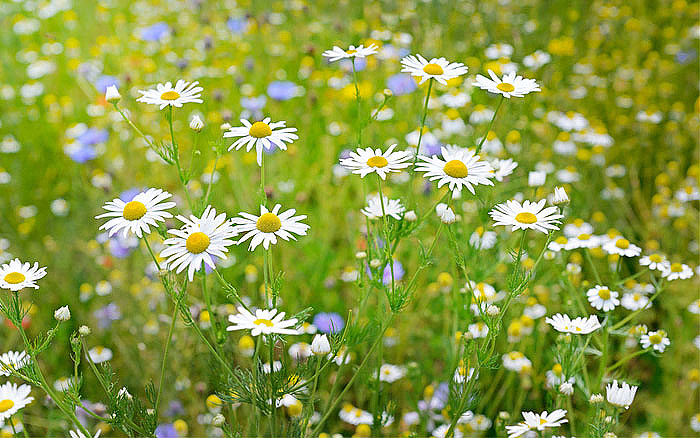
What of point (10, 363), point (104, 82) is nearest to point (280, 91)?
point (104, 82)

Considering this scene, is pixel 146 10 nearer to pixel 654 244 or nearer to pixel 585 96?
pixel 585 96

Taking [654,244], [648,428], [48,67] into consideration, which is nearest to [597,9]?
[654,244]

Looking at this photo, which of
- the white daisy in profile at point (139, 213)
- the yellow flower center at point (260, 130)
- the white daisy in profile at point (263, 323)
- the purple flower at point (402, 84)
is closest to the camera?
the white daisy in profile at point (263, 323)

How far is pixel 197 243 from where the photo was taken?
3.16 ft

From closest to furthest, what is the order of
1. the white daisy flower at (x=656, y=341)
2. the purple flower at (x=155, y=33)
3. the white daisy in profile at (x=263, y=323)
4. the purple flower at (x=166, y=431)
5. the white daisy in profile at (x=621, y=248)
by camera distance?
the white daisy in profile at (x=263, y=323)
the white daisy flower at (x=656, y=341)
the white daisy in profile at (x=621, y=248)
the purple flower at (x=166, y=431)
the purple flower at (x=155, y=33)

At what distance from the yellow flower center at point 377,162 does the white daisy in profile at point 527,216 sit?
0.20 m

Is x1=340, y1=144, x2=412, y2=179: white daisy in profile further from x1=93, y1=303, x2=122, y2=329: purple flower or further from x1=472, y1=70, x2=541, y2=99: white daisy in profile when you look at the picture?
x1=93, y1=303, x2=122, y2=329: purple flower

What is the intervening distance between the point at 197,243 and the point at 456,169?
1.47ft

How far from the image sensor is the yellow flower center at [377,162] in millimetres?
1097

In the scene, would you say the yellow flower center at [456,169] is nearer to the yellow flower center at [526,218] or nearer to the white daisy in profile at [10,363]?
the yellow flower center at [526,218]

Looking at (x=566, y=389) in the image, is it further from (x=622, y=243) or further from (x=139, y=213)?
(x=139, y=213)

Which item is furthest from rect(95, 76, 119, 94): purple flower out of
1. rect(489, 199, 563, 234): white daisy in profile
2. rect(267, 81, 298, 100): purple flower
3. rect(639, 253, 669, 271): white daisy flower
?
rect(639, 253, 669, 271): white daisy flower

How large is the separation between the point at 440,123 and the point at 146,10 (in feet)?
6.54

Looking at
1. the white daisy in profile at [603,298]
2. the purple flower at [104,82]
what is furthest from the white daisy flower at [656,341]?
the purple flower at [104,82]
